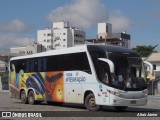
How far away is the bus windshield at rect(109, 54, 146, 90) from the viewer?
65.8 ft

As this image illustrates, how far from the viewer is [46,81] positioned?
84.8 ft

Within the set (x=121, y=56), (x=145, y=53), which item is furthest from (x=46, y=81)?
(x=145, y=53)

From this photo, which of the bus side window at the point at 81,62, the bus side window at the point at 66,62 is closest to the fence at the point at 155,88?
the bus side window at the point at 66,62

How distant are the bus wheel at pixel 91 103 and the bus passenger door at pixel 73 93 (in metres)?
0.84

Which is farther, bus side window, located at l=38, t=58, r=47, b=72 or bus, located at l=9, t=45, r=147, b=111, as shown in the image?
bus side window, located at l=38, t=58, r=47, b=72

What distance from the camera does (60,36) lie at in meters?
164

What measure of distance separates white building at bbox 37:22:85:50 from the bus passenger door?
139197 millimetres

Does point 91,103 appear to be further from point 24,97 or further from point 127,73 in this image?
point 24,97

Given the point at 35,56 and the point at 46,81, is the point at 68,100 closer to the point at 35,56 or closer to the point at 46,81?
the point at 46,81

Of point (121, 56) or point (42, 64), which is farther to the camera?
point (42, 64)

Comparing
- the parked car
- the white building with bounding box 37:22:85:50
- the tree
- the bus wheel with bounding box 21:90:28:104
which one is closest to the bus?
the bus wheel with bounding box 21:90:28:104

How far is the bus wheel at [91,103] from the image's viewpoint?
21.1 meters

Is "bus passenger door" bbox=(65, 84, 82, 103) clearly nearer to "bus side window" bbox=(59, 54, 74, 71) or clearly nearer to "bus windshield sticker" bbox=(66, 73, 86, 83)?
"bus windshield sticker" bbox=(66, 73, 86, 83)

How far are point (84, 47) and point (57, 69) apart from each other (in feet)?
11.1
